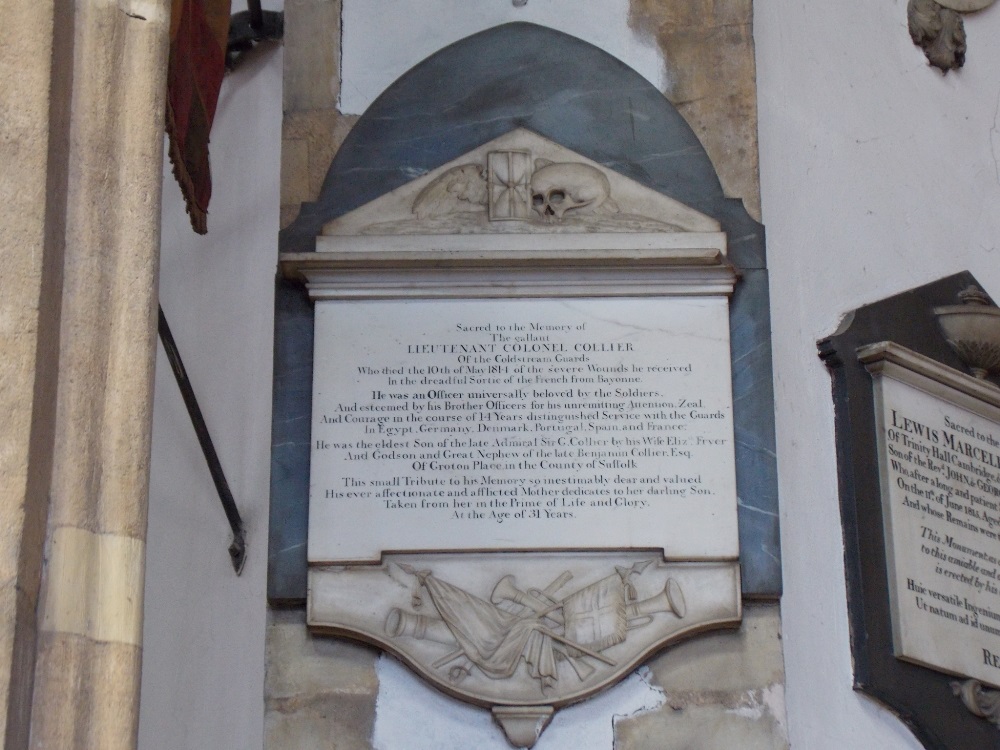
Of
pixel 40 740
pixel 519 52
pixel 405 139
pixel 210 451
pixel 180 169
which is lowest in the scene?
pixel 40 740

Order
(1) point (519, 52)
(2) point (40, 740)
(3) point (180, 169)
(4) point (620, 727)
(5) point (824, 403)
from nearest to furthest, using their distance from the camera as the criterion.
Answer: (2) point (40, 740) < (3) point (180, 169) < (4) point (620, 727) < (5) point (824, 403) < (1) point (519, 52)

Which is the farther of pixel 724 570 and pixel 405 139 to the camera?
pixel 405 139

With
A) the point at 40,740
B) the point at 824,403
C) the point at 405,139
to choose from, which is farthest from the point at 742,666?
the point at 40,740

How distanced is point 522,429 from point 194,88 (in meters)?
1.27

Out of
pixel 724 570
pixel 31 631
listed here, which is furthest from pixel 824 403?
pixel 31 631

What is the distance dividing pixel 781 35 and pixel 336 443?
1.80 meters

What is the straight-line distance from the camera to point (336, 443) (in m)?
4.18

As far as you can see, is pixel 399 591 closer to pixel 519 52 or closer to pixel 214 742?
pixel 214 742

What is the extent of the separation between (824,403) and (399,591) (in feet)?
4.08

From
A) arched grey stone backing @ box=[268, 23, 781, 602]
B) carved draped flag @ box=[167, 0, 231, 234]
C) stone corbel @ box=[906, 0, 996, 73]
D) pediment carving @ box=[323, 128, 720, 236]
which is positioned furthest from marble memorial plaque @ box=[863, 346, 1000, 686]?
carved draped flag @ box=[167, 0, 231, 234]

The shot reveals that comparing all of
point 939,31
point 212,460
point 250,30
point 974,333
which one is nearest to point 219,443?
point 212,460

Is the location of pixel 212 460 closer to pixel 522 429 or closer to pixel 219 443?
pixel 219 443

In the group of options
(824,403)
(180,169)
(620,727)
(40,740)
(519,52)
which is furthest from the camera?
(519,52)

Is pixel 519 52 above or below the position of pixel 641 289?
above
